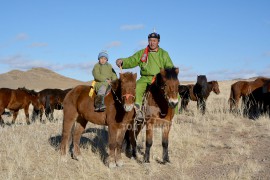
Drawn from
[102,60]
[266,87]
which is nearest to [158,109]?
[102,60]

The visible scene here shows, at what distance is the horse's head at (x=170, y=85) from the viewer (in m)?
6.39

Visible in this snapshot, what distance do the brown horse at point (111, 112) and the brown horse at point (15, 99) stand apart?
8423mm

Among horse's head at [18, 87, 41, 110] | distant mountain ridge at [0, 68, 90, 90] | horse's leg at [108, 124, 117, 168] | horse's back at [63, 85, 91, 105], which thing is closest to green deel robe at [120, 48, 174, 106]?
horse's leg at [108, 124, 117, 168]

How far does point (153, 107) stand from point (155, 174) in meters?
1.47

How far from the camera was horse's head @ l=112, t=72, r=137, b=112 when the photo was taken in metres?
6.45

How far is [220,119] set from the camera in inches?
546

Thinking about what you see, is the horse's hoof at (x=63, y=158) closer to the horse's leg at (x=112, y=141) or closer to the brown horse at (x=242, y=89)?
the horse's leg at (x=112, y=141)

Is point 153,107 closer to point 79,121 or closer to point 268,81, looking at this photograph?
point 79,121

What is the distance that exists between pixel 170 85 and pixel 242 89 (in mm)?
11160

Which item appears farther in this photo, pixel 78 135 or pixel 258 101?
pixel 258 101

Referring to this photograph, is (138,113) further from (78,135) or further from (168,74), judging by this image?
(78,135)

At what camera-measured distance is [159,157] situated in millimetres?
8172

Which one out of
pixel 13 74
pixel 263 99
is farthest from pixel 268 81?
pixel 13 74

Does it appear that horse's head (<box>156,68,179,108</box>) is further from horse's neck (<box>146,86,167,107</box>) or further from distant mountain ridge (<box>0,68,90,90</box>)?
distant mountain ridge (<box>0,68,90,90</box>)
